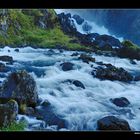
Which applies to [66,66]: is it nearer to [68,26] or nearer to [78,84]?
[78,84]

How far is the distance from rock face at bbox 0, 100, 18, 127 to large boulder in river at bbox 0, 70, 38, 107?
0.05 metres

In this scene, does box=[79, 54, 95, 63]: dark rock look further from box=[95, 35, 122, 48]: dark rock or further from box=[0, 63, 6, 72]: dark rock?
box=[0, 63, 6, 72]: dark rock

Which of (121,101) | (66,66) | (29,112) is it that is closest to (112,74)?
(121,101)

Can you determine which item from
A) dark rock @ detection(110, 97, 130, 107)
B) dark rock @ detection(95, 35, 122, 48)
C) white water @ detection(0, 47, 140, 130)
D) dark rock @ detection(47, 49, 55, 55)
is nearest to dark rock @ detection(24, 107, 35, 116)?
white water @ detection(0, 47, 140, 130)

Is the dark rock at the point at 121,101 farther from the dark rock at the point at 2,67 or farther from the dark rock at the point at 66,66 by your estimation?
the dark rock at the point at 2,67

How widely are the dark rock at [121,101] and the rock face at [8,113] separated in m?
0.71

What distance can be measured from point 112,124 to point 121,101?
0.18 m

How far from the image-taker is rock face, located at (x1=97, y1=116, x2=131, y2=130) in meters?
3.03

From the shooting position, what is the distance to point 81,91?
308cm

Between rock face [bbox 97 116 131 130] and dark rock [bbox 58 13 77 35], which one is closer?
rock face [bbox 97 116 131 130]

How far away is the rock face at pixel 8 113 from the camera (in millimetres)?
3014
